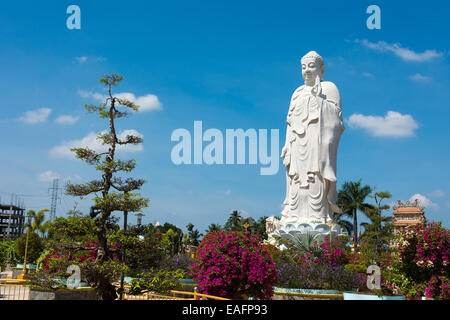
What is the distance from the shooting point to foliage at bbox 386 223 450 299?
29.9 feet

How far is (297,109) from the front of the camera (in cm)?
2195

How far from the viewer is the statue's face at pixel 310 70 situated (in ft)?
71.3

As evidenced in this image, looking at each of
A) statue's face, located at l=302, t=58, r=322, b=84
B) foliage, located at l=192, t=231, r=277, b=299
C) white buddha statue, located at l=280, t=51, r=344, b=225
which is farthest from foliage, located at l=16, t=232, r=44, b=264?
foliage, located at l=192, t=231, r=277, b=299

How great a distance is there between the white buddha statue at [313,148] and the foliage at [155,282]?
12.8 m

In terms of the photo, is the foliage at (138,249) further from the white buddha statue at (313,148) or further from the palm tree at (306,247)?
the white buddha statue at (313,148)

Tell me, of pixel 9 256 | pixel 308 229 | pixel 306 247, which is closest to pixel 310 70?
pixel 308 229

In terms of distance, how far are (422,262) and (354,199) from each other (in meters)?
25.9

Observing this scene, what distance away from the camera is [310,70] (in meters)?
21.7

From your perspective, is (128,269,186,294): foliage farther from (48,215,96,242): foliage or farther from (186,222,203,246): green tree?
(186,222,203,246): green tree

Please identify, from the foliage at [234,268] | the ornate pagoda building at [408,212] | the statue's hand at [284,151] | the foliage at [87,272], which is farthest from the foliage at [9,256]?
the ornate pagoda building at [408,212]
